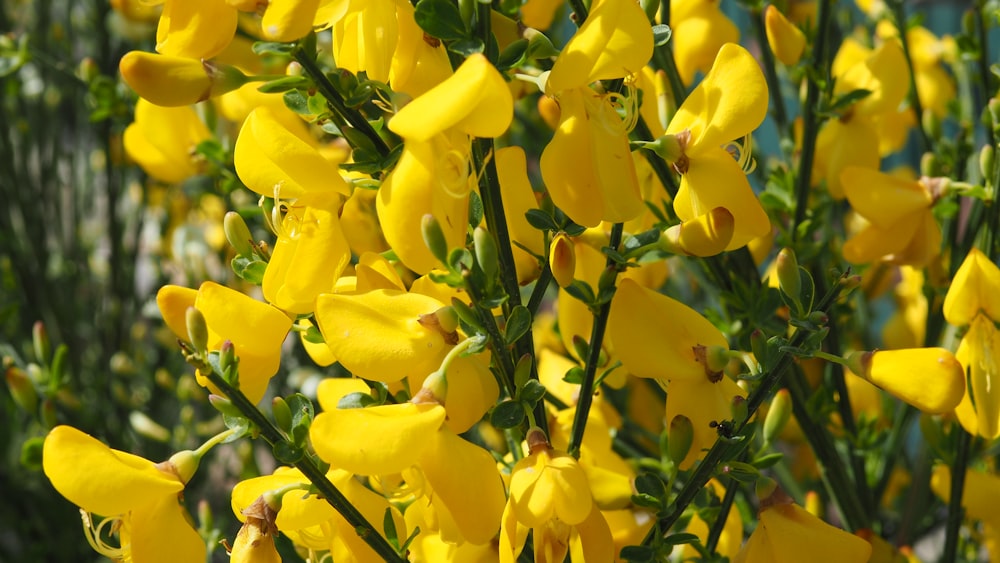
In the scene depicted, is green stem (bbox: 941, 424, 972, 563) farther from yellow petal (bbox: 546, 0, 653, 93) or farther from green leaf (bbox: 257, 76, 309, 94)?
green leaf (bbox: 257, 76, 309, 94)

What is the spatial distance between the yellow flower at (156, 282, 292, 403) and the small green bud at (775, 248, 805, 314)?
9.7 inches

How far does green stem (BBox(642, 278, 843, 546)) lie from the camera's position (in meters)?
0.54

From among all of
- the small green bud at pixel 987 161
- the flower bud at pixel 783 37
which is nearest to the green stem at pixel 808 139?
the flower bud at pixel 783 37

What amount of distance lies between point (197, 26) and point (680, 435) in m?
0.32

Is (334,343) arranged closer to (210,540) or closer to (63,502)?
(210,540)

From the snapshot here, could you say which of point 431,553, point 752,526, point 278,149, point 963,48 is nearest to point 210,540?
point 431,553

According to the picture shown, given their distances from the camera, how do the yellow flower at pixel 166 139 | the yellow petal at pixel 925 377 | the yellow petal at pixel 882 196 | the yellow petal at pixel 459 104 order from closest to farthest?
the yellow petal at pixel 459 104
the yellow petal at pixel 925 377
the yellow petal at pixel 882 196
the yellow flower at pixel 166 139

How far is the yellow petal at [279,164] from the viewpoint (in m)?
0.53

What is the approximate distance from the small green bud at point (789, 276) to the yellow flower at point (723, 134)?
4cm

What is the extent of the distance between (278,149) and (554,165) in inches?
5.3

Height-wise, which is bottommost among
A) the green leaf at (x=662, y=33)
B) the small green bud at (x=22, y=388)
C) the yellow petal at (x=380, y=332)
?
the small green bud at (x=22, y=388)

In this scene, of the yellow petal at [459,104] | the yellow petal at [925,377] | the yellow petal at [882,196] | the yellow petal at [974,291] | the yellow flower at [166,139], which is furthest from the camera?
the yellow flower at [166,139]

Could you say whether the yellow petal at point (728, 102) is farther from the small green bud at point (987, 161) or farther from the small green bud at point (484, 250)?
the small green bud at point (987, 161)

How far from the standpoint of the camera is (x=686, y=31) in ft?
2.79
